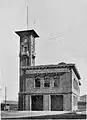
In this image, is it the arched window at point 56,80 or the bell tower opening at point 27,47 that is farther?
the bell tower opening at point 27,47

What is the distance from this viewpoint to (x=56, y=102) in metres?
37.6

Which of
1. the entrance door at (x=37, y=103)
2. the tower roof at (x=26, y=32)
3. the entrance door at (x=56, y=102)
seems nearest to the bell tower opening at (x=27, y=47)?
the tower roof at (x=26, y=32)

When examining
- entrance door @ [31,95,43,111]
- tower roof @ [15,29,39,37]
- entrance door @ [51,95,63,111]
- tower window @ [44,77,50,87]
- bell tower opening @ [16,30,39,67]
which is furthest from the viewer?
tower roof @ [15,29,39,37]

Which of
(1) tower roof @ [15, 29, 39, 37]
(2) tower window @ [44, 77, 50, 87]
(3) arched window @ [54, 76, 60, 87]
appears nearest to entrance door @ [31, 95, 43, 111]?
(2) tower window @ [44, 77, 50, 87]

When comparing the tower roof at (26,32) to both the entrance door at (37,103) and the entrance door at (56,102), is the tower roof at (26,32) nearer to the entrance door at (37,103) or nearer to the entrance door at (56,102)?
the entrance door at (37,103)

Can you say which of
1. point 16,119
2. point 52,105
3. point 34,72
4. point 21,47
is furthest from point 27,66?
point 16,119

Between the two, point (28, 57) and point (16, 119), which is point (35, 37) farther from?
point (16, 119)

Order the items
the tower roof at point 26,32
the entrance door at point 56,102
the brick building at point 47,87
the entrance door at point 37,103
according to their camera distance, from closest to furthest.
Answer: the brick building at point 47,87 → the entrance door at point 56,102 → the entrance door at point 37,103 → the tower roof at point 26,32

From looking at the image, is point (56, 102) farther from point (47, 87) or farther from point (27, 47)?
point (27, 47)

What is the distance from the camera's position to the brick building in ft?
121

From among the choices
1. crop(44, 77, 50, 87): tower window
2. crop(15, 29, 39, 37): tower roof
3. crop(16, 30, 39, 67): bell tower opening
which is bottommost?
crop(44, 77, 50, 87): tower window

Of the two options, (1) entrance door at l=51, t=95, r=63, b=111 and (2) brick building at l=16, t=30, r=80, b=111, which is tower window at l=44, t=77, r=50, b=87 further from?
(1) entrance door at l=51, t=95, r=63, b=111

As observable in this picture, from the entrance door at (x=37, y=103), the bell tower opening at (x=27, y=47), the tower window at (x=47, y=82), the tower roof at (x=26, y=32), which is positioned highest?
the tower roof at (x=26, y=32)

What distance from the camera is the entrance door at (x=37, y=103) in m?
38.1
